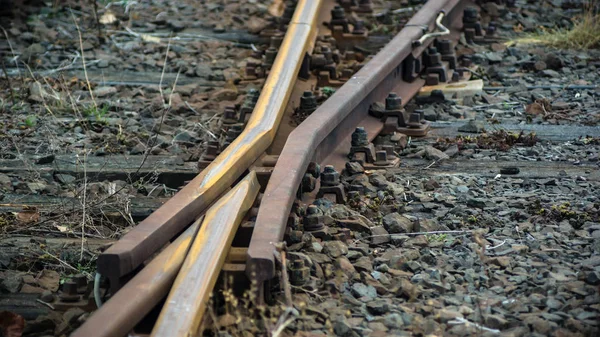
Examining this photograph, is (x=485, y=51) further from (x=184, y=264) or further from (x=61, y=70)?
(x=184, y=264)

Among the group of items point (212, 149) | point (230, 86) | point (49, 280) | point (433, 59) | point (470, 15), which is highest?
point (470, 15)

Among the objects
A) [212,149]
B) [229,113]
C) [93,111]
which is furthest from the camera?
[93,111]

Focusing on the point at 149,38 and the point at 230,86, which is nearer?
the point at 230,86

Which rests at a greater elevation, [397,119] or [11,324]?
[397,119]

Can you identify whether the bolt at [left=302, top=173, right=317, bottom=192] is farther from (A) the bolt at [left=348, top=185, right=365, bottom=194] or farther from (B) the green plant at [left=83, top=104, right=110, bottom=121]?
(B) the green plant at [left=83, top=104, right=110, bottom=121]

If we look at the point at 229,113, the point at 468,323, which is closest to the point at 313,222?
the point at 468,323

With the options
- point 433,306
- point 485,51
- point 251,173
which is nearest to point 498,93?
point 485,51

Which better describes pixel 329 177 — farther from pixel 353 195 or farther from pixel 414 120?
pixel 414 120

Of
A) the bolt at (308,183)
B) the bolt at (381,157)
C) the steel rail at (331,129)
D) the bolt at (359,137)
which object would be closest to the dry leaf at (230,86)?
the steel rail at (331,129)

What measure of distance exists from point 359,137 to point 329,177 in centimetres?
62

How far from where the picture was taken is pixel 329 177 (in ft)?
15.6

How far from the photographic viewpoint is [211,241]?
3.73 meters

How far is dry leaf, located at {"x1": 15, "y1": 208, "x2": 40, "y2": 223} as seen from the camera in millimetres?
4742

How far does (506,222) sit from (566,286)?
723 mm
